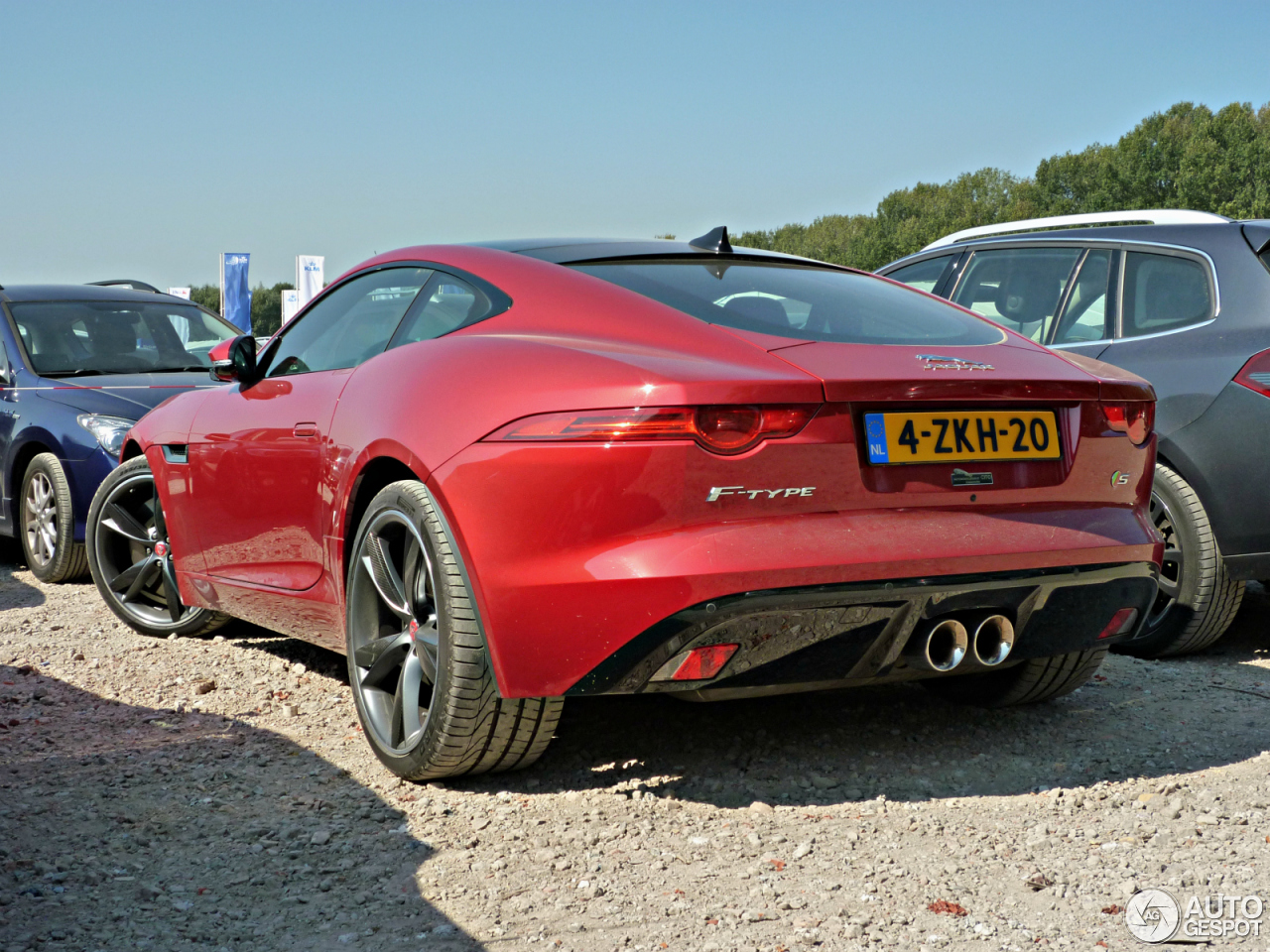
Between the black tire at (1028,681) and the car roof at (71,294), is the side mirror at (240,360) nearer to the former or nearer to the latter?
the black tire at (1028,681)

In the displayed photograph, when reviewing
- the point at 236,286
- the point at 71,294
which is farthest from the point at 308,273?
the point at 71,294

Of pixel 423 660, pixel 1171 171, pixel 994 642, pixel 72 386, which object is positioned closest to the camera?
pixel 994 642

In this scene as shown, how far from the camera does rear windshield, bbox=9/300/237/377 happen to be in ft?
25.9

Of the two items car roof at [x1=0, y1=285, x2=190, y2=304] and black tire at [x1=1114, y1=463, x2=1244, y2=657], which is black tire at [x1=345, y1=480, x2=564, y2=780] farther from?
car roof at [x1=0, y1=285, x2=190, y2=304]

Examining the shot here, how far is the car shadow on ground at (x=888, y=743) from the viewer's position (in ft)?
11.5

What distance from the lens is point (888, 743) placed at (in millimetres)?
3850

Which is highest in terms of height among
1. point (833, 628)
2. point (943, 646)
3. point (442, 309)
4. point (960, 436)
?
point (442, 309)

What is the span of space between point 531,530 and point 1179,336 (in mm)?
3065

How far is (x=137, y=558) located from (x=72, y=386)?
2.18m

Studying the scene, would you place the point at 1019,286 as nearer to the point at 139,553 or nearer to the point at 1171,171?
the point at 139,553

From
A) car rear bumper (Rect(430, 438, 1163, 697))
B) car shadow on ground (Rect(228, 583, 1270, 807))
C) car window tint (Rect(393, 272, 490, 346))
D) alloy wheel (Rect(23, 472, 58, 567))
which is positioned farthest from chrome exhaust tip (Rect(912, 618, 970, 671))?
alloy wheel (Rect(23, 472, 58, 567))

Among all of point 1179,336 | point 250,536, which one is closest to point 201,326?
point 250,536

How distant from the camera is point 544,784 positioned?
3.49m

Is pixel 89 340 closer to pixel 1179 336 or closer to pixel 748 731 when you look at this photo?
pixel 748 731
